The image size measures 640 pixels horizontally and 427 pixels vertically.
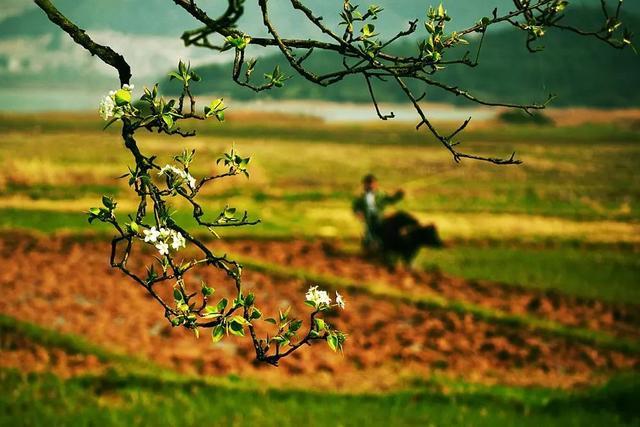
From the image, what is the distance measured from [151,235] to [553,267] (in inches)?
742

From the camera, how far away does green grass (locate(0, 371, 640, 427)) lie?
26.0ft

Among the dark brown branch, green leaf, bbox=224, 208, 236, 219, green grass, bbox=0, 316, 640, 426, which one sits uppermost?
the dark brown branch

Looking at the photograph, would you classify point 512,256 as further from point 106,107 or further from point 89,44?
point 106,107

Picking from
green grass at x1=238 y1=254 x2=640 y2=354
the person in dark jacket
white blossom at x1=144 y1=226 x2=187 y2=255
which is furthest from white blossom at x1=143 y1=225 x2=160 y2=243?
the person in dark jacket

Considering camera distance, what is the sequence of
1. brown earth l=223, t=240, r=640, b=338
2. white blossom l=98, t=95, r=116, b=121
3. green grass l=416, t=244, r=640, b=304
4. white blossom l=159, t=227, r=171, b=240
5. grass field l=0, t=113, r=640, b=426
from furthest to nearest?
green grass l=416, t=244, r=640, b=304 → brown earth l=223, t=240, r=640, b=338 → grass field l=0, t=113, r=640, b=426 → white blossom l=159, t=227, r=171, b=240 → white blossom l=98, t=95, r=116, b=121

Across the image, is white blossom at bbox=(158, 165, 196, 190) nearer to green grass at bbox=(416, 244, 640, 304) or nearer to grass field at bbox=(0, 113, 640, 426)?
grass field at bbox=(0, 113, 640, 426)

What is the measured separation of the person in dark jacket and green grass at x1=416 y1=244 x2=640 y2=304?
190 centimetres

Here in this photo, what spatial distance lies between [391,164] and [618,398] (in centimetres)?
5538

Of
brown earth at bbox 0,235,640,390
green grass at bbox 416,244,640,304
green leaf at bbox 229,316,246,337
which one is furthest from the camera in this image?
green grass at bbox 416,244,640,304

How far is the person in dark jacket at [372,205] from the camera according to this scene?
17.8 m

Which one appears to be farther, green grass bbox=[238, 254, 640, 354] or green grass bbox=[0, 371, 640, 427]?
green grass bbox=[238, 254, 640, 354]

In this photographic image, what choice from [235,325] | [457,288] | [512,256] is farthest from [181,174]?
[512,256]

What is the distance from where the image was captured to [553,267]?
64.6 ft

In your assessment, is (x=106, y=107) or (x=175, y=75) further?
(x=175, y=75)
